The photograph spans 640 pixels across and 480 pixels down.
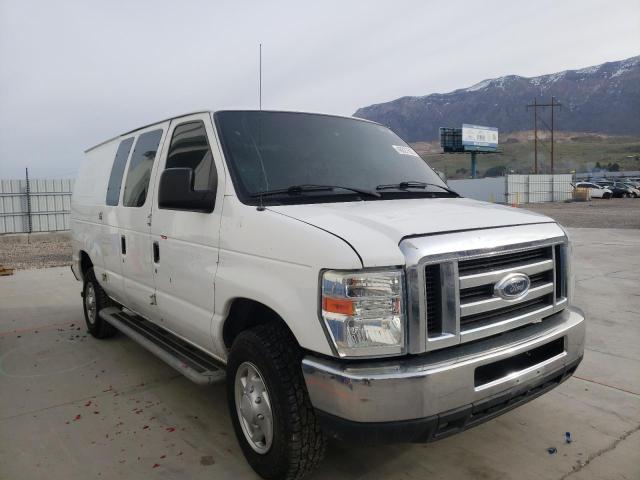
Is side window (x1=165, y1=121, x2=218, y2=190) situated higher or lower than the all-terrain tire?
higher

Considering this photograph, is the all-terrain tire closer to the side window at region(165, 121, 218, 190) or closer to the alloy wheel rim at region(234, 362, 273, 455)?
the side window at region(165, 121, 218, 190)

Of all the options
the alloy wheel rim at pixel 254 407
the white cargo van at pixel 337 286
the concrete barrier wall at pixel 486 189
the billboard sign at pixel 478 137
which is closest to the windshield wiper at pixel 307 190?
the white cargo van at pixel 337 286

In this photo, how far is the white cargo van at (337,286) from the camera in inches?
92.3

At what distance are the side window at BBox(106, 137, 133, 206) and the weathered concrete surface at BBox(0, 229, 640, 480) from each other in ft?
5.21

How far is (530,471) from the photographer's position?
295 cm

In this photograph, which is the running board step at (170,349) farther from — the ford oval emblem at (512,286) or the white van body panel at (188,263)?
the ford oval emblem at (512,286)

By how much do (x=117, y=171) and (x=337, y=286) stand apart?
3444 mm

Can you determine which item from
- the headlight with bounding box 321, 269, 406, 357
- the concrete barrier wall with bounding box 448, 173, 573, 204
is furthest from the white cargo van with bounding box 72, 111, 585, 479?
the concrete barrier wall with bounding box 448, 173, 573, 204

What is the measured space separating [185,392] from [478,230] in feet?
9.13

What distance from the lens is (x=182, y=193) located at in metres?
3.14

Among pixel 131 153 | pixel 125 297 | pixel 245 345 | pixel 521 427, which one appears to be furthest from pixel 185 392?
pixel 521 427

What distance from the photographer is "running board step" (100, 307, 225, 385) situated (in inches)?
132

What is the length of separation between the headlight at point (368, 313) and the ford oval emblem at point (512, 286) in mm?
622

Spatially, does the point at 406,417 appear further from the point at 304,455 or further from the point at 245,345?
the point at 245,345
